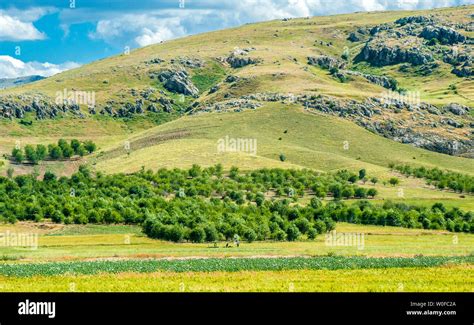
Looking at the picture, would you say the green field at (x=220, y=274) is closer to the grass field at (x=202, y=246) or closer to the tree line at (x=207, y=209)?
the grass field at (x=202, y=246)

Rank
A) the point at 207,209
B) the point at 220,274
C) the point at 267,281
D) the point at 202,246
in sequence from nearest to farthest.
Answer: the point at 267,281 → the point at 220,274 → the point at 202,246 → the point at 207,209

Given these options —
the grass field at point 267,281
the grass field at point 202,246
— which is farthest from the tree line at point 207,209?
the grass field at point 267,281

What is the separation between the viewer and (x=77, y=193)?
175 m

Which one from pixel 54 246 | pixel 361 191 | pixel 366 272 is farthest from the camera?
pixel 361 191

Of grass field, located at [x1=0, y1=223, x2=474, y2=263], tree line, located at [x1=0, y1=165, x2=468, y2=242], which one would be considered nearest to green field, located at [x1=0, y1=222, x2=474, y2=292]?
grass field, located at [x1=0, y1=223, x2=474, y2=263]

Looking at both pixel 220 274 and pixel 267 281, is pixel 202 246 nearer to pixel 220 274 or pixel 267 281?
pixel 220 274

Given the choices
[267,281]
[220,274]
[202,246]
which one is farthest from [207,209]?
[267,281]

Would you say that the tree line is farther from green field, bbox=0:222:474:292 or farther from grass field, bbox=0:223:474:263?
green field, bbox=0:222:474:292

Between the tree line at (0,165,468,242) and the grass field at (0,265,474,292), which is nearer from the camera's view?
the grass field at (0,265,474,292)

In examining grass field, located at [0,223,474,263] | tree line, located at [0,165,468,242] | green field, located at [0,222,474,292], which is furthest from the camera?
tree line, located at [0,165,468,242]

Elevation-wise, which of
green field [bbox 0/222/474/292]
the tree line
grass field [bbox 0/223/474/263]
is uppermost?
the tree line
